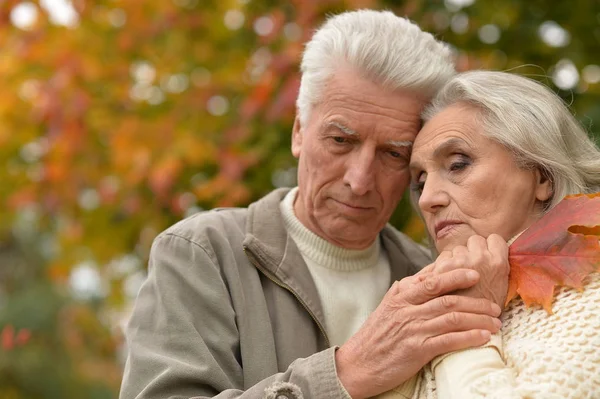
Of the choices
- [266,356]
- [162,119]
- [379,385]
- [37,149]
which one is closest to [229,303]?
[266,356]

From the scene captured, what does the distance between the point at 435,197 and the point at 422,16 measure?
1871mm

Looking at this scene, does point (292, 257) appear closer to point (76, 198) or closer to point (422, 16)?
point (422, 16)

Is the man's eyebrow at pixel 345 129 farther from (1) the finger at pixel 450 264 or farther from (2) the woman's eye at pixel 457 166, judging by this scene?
(1) the finger at pixel 450 264

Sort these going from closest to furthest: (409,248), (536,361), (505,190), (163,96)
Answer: (536,361) → (505,190) → (409,248) → (163,96)

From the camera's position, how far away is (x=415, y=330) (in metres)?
2.14

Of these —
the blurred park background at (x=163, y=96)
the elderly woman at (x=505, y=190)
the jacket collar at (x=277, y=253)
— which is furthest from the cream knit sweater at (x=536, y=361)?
the blurred park background at (x=163, y=96)

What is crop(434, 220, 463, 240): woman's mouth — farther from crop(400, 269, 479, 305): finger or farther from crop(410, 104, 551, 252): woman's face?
crop(400, 269, 479, 305): finger

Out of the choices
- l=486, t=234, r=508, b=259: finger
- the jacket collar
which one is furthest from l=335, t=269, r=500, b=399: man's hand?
the jacket collar

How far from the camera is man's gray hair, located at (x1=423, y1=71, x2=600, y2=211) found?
242 centimetres

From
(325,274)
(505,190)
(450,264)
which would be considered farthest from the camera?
(325,274)

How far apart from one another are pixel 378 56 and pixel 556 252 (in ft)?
3.12

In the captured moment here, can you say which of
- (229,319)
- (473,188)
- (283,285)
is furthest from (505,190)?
(229,319)

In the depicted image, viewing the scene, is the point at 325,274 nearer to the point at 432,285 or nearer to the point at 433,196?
the point at 433,196

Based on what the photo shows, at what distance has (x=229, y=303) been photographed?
8.46 ft
